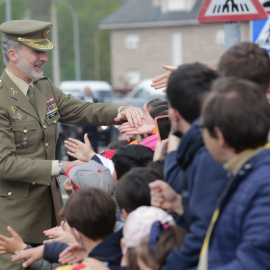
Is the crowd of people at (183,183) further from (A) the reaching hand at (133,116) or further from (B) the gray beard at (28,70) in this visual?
(B) the gray beard at (28,70)

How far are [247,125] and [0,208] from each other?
2.59 meters

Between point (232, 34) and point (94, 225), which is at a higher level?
point (232, 34)

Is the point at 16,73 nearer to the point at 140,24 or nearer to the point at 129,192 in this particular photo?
the point at 129,192

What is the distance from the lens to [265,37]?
7.25 meters

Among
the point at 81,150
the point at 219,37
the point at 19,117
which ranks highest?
the point at 19,117

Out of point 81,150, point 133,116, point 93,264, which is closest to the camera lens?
point 93,264

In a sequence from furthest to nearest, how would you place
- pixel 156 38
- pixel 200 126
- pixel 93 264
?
pixel 156 38, pixel 93 264, pixel 200 126

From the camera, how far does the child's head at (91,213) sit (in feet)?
11.1

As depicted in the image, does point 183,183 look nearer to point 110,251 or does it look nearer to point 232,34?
point 110,251

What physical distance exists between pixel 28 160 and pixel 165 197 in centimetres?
167

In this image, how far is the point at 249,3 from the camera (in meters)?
5.93

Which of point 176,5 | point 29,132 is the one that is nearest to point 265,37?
point 29,132

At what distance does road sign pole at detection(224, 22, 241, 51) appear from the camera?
5.84m

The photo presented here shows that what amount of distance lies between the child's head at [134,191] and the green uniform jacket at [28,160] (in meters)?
1.19
